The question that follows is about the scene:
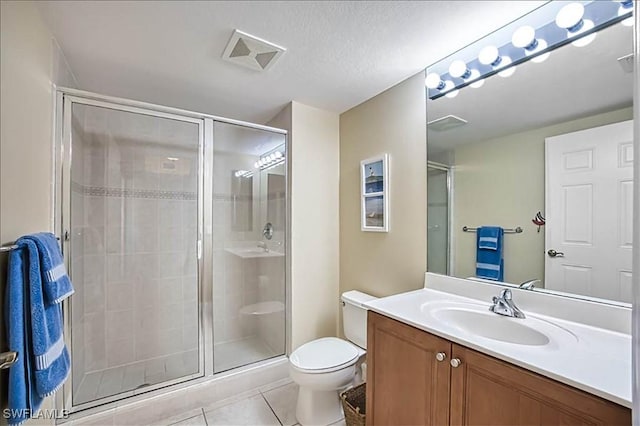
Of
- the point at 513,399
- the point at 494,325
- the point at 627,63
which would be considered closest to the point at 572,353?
the point at 513,399

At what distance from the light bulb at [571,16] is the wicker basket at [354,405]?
209 cm

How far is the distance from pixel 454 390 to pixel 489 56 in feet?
5.15

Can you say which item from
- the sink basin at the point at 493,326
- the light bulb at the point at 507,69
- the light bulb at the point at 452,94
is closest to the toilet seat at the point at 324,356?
the sink basin at the point at 493,326

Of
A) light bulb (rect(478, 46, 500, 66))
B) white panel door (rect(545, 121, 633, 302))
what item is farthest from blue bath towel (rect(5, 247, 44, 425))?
light bulb (rect(478, 46, 500, 66))

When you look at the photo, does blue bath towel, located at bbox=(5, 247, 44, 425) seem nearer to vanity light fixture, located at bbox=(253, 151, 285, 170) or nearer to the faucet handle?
vanity light fixture, located at bbox=(253, 151, 285, 170)

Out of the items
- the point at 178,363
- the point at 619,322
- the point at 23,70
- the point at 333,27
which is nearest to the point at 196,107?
the point at 23,70

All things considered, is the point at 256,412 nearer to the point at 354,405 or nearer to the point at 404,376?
the point at 354,405

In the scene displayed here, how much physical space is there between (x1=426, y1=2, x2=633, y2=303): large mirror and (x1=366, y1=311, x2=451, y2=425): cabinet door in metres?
0.60

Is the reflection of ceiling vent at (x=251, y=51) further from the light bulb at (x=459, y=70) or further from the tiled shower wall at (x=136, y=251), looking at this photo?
the light bulb at (x=459, y=70)

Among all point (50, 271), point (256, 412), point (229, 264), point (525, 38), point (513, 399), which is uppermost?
point (525, 38)

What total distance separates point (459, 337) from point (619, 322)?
2.03 ft

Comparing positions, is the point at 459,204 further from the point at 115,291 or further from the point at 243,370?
the point at 115,291

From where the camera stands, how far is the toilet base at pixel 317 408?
1653mm

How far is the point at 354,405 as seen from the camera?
161 centimetres
